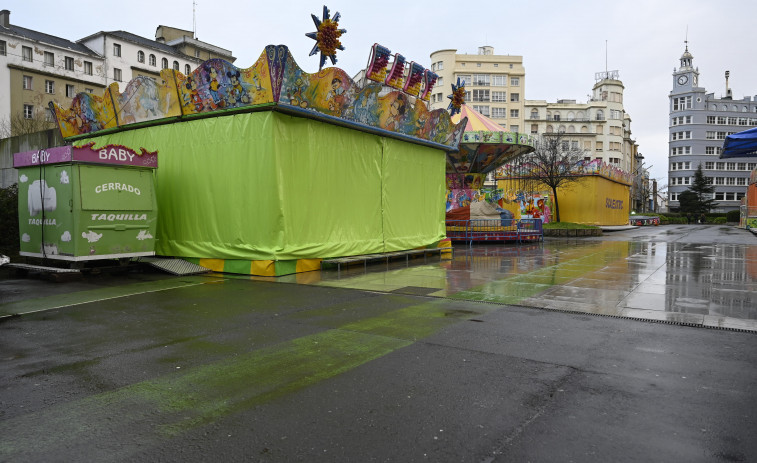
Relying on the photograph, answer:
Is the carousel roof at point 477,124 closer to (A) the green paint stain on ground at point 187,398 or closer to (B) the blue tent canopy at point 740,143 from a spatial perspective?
(B) the blue tent canopy at point 740,143

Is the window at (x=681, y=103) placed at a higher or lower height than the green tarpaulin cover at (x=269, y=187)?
higher

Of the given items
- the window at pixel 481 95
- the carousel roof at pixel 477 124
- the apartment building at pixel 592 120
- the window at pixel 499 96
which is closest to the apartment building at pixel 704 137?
the apartment building at pixel 592 120

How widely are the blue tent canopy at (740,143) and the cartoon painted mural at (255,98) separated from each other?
1007 cm

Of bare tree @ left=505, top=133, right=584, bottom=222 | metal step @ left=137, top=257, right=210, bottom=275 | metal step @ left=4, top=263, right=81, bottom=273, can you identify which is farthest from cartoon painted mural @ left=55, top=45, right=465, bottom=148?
bare tree @ left=505, top=133, right=584, bottom=222

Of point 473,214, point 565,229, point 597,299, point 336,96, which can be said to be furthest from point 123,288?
point 565,229

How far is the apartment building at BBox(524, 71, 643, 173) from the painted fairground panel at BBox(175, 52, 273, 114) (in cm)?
8831

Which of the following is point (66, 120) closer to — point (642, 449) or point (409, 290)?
point (409, 290)

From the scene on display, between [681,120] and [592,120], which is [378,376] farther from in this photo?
[681,120]

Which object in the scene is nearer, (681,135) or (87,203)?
(87,203)

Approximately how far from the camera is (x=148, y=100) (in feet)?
40.3

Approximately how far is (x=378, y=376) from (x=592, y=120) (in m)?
101

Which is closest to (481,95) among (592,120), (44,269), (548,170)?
(592,120)

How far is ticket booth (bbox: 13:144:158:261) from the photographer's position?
957cm

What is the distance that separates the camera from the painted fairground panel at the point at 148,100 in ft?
38.5
